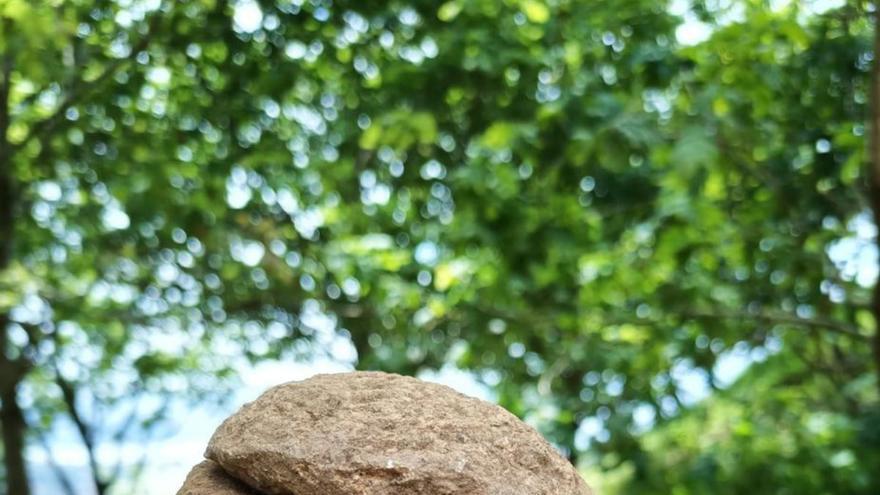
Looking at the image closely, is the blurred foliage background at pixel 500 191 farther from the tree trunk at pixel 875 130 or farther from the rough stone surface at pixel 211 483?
the rough stone surface at pixel 211 483

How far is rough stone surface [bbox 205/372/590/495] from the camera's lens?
3984 mm

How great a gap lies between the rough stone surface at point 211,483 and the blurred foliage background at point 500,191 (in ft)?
11.1

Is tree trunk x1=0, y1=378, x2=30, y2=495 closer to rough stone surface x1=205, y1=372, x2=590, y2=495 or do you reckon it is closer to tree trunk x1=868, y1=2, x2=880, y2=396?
tree trunk x1=868, y1=2, x2=880, y2=396

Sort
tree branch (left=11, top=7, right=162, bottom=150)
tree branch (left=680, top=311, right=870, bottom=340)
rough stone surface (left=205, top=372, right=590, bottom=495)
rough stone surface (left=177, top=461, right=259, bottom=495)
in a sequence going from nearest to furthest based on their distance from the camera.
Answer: rough stone surface (left=205, top=372, right=590, bottom=495) < rough stone surface (left=177, top=461, right=259, bottom=495) < tree branch (left=11, top=7, right=162, bottom=150) < tree branch (left=680, top=311, right=870, bottom=340)

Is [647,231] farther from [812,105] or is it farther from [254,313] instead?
[254,313]

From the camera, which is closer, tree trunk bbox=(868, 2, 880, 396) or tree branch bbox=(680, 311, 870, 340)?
tree trunk bbox=(868, 2, 880, 396)

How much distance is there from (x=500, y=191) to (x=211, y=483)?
5076 mm

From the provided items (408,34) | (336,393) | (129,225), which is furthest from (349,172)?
(336,393)

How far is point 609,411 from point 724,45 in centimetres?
283

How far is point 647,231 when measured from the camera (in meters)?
10.3

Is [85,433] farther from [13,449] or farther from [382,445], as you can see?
[382,445]

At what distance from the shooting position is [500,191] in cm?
912

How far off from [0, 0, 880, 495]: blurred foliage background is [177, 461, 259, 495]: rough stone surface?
11.1 feet

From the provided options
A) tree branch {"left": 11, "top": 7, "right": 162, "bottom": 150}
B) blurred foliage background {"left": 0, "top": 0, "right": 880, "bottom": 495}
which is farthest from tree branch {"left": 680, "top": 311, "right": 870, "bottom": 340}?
tree branch {"left": 11, "top": 7, "right": 162, "bottom": 150}
